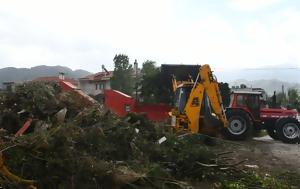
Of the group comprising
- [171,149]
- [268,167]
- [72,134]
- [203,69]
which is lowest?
[268,167]

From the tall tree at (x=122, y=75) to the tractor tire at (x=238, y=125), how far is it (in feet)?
83.2

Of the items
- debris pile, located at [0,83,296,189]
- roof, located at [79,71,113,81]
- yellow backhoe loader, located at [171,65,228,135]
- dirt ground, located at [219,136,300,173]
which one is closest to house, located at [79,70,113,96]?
roof, located at [79,71,113,81]

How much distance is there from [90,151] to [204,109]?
651 cm

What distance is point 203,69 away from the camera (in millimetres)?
12305

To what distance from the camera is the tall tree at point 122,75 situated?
4003cm

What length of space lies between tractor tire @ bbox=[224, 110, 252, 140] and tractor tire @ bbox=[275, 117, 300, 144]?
1050mm

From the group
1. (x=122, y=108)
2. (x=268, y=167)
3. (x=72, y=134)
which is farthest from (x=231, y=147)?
(x=122, y=108)

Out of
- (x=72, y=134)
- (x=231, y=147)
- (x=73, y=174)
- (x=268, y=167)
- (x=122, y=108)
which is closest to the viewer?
(x=73, y=174)

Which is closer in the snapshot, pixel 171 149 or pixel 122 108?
pixel 171 149

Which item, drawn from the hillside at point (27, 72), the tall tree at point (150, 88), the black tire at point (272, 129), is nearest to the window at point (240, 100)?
the black tire at point (272, 129)

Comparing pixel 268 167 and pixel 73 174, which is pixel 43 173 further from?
pixel 268 167

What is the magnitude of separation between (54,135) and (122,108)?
519 inches

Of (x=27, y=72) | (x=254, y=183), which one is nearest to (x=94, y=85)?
(x=27, y=72)

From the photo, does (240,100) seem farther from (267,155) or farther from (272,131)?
(267,155)
